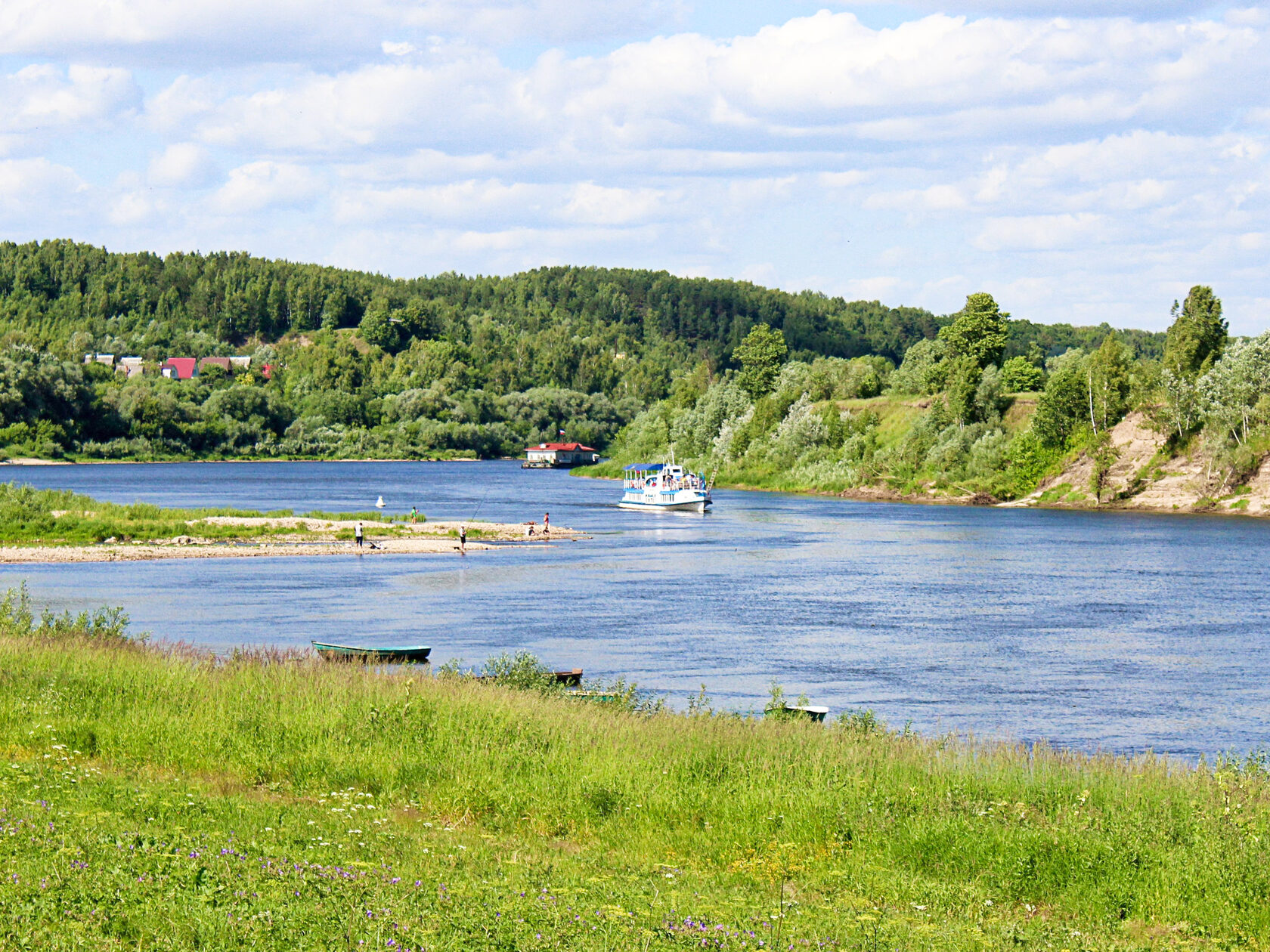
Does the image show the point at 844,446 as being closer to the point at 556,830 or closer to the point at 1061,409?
the point at 1061,409

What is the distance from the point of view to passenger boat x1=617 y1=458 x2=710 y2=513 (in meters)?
122

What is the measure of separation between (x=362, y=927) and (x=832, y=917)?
4.21 meters

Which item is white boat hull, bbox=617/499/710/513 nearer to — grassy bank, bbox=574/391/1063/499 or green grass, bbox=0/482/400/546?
grassy bank, bbox=574/391/1063/499

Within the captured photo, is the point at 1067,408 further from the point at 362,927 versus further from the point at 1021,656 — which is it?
the point at 362,927

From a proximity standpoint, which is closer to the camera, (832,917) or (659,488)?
(832,917)

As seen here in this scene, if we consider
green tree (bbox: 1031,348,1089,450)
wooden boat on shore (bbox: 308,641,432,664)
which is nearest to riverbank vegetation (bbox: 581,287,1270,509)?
green tree (bbox: 1031,348,1089,450)

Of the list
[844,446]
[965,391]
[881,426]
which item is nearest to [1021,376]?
[965,391]

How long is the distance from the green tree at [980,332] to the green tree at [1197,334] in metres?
21.2

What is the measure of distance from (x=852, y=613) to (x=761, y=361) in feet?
411

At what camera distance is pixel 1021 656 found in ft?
143

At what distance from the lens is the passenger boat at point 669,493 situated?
122 metres

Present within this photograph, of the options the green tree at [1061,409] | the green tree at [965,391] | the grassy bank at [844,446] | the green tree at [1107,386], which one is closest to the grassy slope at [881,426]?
the grassy bank at [844,446]

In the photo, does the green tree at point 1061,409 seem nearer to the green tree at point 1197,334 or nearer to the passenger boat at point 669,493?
the green tree at point 1197,334

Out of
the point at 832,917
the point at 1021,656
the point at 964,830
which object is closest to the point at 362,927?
the point at 832,917
